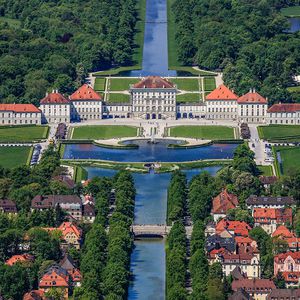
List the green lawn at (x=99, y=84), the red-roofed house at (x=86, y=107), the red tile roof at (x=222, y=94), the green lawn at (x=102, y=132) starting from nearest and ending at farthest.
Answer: the green lawn at (x=102, y=132) → the red tile roof at (x=222, y=94) → the red-roofed house at (x=86, y=107) → the green lawn at (x=99, y=84)

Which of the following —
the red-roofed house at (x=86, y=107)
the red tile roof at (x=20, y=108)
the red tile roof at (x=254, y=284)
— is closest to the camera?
the red tile roof at (x=254, y=284)

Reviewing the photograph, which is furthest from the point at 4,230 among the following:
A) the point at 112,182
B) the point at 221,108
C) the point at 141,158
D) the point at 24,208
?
the point at 221,108

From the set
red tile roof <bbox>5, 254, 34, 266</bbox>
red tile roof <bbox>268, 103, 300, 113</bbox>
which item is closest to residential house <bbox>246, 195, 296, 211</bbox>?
red tile roof <bbox>5, 254, 34, 266</bbox>

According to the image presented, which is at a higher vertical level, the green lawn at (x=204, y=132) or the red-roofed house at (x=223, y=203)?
the green lawn at (x=204, y=132)

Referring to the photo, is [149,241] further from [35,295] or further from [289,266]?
[35,295]

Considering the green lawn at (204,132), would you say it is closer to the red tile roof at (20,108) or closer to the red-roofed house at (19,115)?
the red-roofed house at (19,115)

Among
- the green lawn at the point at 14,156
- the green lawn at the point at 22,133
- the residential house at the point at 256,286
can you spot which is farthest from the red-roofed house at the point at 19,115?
the residential house at the point at 256,286

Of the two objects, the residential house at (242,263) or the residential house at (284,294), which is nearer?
the residential house at (284,294)

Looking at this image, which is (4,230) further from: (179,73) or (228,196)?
(179,73)

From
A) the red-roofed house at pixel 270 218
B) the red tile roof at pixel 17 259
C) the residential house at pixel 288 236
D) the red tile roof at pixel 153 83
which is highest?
the red tile roof at pixel 153 83
